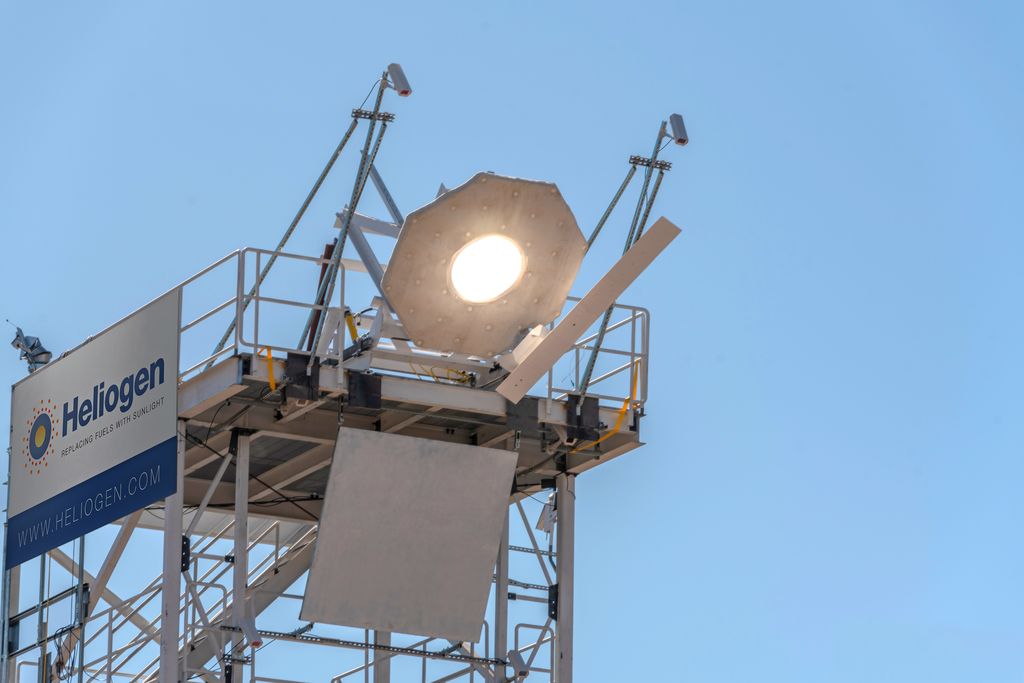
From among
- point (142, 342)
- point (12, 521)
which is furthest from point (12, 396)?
point (142, 342)

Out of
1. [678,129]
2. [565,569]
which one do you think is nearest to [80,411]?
[565,569]

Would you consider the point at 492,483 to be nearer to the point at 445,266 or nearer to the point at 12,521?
the point at 445,266

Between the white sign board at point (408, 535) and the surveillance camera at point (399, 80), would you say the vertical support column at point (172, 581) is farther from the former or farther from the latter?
the surveillance camera at point (399, 80)

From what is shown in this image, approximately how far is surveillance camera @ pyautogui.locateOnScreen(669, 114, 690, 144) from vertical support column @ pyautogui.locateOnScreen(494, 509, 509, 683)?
20.2 ft

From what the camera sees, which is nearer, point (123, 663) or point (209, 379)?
point (209, 379)

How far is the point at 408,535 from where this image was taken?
34719 millimetres

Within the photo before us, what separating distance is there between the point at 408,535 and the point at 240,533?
2540 millimetres

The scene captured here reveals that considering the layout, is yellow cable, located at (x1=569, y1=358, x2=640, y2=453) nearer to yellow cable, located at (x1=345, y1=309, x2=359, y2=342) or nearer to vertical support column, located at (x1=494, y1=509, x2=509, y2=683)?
vertical support column, located at (x1=494, y1=509, x2=509, y2=683)

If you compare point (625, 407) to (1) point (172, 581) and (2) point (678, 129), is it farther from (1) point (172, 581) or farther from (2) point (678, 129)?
(1) point (172, 581)

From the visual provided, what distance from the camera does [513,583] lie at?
119 ft

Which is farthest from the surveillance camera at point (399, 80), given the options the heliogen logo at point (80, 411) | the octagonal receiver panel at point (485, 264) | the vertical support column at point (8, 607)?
the vertical support column at point (8, 607)

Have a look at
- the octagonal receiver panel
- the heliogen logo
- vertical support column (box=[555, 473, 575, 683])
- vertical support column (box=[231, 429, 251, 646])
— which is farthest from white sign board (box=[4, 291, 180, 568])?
vertical support column (box=[555, 473, 575, 683])

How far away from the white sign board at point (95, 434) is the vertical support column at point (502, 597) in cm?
552

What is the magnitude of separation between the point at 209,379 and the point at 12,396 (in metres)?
5.59
